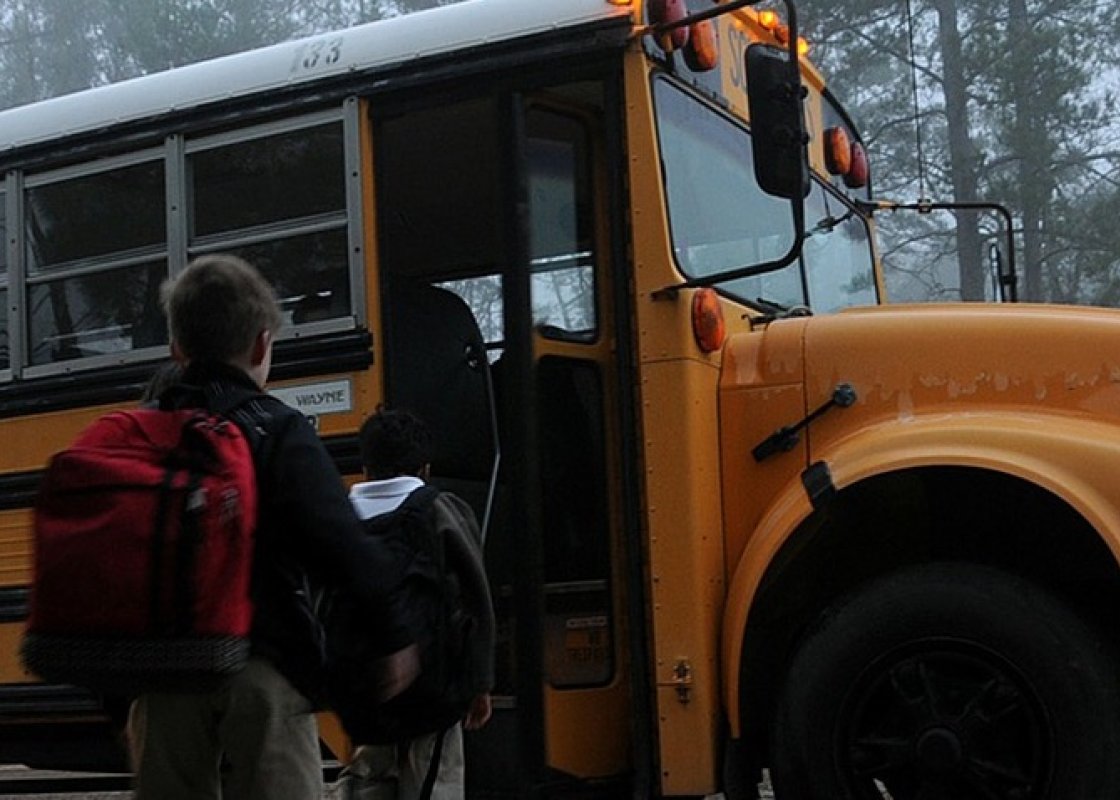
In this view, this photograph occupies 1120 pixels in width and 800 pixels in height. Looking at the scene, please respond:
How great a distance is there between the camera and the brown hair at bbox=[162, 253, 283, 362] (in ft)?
8.05

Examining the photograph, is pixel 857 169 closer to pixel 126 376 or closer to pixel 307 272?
pixel 307 272

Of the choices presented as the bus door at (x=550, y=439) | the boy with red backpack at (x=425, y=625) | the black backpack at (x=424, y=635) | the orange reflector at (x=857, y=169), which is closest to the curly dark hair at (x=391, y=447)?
the boy with red backpack at (x=425, y=625)

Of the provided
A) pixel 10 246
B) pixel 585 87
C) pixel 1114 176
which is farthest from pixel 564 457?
pixel 1114 176

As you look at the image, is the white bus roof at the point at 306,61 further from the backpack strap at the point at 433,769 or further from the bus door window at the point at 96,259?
the backpack strap at the point at 433,769

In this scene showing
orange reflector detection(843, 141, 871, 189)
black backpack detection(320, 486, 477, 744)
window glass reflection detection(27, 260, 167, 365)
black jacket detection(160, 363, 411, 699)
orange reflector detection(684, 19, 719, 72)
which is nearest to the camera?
black jacket detection(160, 363, 411, 699)

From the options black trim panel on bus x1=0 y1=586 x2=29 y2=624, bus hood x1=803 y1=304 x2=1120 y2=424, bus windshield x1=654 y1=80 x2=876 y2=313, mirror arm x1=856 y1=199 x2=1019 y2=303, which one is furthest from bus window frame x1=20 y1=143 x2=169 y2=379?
mirror arm x1=856 y1=199 x2=1019 y2=303

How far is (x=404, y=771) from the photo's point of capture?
3.59m

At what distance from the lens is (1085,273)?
1588 centimetres

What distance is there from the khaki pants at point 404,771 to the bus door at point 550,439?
338 mm

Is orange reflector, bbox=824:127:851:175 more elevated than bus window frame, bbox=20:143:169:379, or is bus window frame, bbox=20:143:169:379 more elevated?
orange reflector, bbox=824:127:851:175

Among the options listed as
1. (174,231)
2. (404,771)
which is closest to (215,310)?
(404,771)

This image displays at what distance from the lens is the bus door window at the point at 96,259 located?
450 centimetres

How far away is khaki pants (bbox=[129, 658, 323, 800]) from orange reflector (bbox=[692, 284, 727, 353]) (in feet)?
5.80

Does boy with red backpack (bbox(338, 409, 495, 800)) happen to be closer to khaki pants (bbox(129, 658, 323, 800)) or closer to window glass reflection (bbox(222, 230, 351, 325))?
khaki pants (bbox(129, 658, 323, 800))
